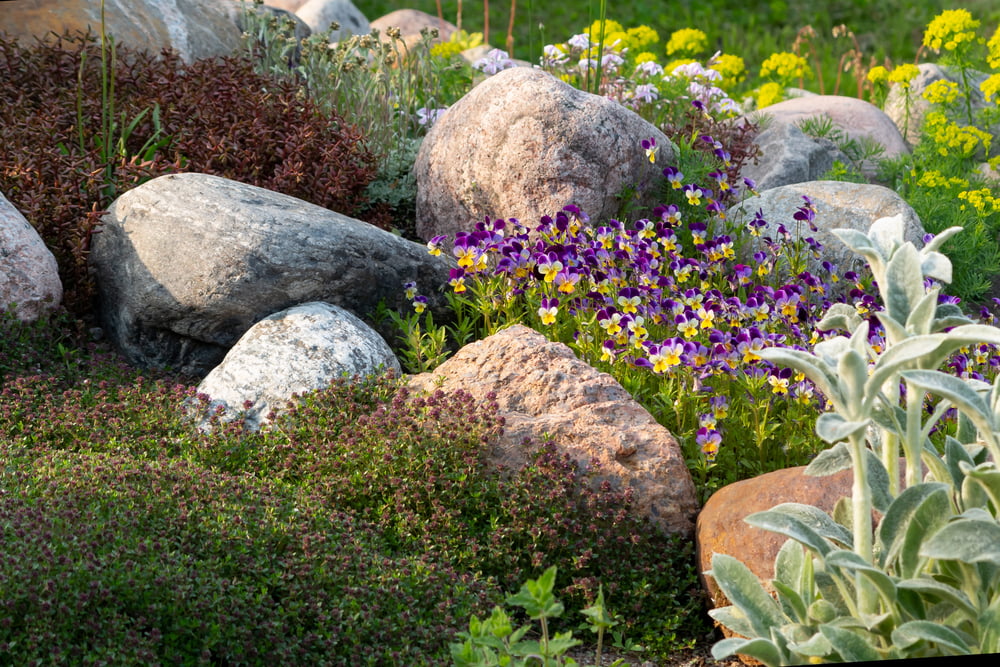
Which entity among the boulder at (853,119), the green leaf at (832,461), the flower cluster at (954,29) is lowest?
the boulder at (853,119)

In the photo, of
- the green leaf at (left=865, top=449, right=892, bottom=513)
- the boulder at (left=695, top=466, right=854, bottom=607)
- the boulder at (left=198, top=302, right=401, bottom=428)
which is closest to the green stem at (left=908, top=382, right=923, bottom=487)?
the green leaf at (left=865, top=449, right=892, bottom=513)

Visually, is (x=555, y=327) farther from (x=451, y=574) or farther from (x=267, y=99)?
(x=267, y=99)

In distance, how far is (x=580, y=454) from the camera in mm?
4285

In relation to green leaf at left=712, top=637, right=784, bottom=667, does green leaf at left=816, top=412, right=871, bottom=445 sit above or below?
above

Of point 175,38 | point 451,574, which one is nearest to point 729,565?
point 451,574

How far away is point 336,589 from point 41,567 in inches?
35.6

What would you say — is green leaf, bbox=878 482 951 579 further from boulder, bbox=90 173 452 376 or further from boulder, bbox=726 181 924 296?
boulder, bbox=726 181 924 296

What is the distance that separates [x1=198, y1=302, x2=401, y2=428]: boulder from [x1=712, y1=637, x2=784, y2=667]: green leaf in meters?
2.38

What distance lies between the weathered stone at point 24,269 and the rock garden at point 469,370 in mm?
Answer: 15

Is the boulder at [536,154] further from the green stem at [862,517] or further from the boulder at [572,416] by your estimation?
the green stem at [862,517]

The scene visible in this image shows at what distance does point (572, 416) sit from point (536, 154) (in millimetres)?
2025

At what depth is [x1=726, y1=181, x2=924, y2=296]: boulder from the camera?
6.13m

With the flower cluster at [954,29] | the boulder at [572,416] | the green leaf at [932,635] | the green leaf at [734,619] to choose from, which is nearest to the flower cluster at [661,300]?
the boulder at [572,416]

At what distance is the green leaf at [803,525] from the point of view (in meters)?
2.67
